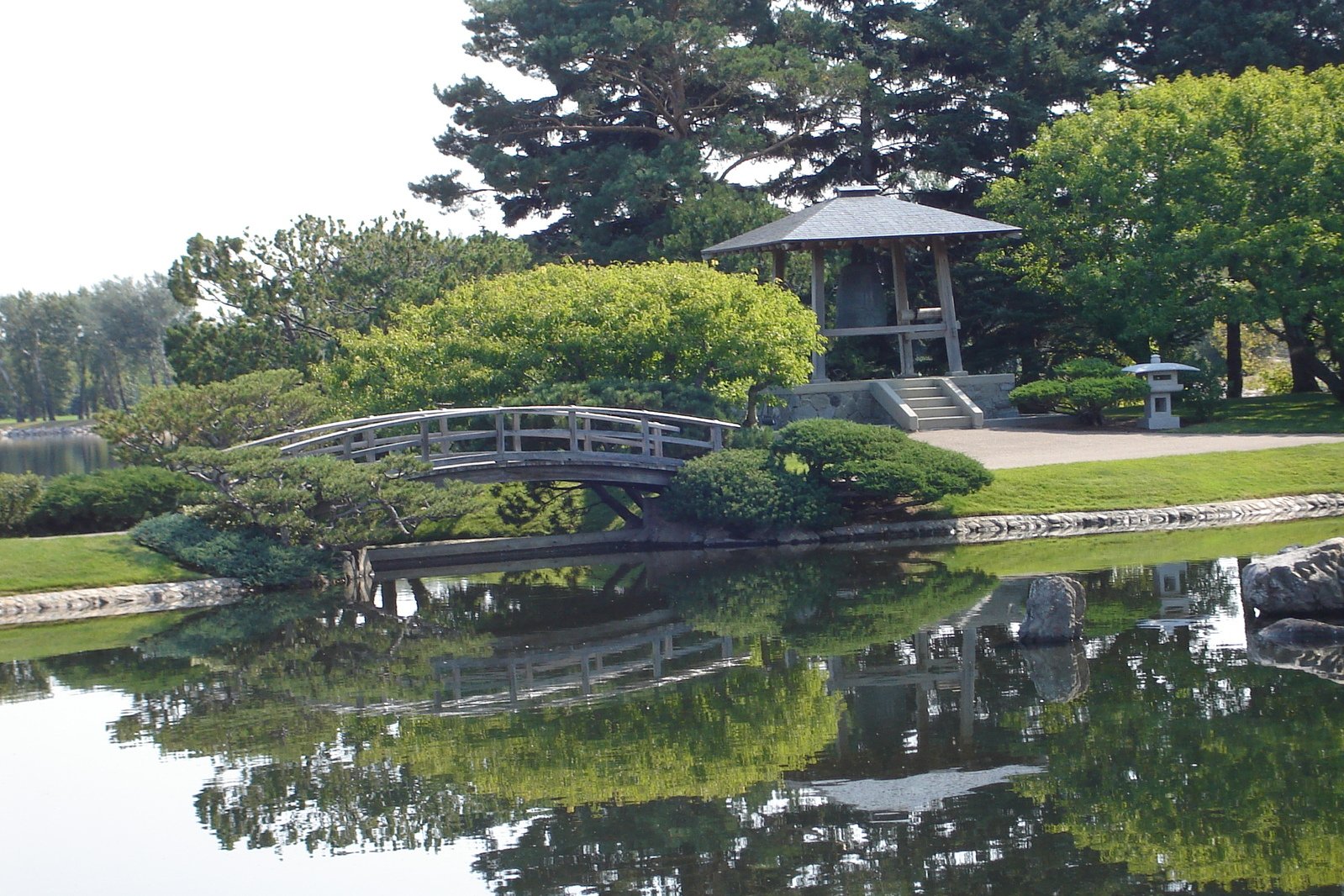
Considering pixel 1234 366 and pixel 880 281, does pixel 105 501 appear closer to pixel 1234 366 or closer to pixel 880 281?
pixel 880 281

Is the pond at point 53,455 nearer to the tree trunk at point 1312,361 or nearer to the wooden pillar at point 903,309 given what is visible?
the wooden pillar at point 903,309

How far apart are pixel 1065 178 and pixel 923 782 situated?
28109 mm

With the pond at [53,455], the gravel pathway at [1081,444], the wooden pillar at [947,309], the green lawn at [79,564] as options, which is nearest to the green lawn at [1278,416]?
the gravel pathway at [1081,444]

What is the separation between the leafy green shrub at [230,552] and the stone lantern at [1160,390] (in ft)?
61.0

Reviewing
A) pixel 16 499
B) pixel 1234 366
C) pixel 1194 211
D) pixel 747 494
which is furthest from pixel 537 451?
pixel 1234 366

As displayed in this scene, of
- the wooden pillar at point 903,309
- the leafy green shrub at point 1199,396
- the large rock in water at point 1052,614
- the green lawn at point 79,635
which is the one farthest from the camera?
the wooden pillar at point 903,309

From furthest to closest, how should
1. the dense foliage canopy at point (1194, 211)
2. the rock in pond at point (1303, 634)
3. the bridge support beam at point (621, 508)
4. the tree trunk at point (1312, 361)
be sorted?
the tree trunk at point (1312, 361) → the dense foliage canopy at point (1194, 211) → the bridge support beam at point (621, 508) → the rock in pond at point (1303, 634)

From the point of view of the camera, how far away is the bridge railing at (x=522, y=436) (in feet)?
79.8

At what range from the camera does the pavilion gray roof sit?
32.5 meters

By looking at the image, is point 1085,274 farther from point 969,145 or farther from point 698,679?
point 698,679

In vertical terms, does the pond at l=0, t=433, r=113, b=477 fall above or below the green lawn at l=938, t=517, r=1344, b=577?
above

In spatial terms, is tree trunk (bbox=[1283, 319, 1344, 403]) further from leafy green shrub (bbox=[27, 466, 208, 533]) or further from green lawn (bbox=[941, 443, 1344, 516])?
leafy green shrub (bbox=[27, 466, 208, 533])

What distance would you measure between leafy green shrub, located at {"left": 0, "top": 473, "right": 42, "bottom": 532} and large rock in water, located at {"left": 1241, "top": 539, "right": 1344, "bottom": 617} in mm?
19271

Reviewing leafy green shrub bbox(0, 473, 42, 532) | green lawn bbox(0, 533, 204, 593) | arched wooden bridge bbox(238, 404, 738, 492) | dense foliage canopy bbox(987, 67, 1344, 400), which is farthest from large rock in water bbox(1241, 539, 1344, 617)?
leafy green shrub bbox(0, 473, 42, 532)
